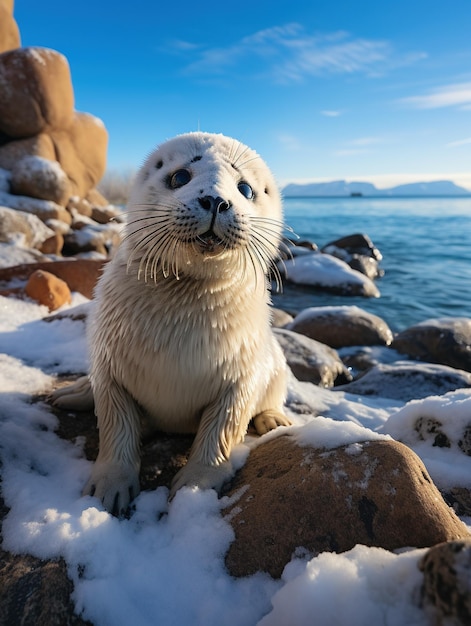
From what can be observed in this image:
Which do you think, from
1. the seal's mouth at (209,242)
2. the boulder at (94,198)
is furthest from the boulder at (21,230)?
the seal's mouth at (209,242)

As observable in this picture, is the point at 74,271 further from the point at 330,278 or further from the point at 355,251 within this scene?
the point at 355,251

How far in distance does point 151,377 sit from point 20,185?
14.0 m

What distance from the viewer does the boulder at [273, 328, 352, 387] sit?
5.64 metres

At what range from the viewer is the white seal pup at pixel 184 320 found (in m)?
2.04

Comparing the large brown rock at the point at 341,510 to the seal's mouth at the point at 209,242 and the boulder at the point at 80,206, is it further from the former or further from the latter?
the boulder at the point at 80,206

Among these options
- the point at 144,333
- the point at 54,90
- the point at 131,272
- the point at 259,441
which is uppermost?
the point at 54,90

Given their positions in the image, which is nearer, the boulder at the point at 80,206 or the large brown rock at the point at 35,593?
the large brown rock at the point at 35,593

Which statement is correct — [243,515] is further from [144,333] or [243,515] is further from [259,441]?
[144,333]

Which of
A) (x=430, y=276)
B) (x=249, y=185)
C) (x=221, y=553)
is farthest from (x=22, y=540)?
(x=430, y=276)

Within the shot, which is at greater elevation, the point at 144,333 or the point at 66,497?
the point at 144,333

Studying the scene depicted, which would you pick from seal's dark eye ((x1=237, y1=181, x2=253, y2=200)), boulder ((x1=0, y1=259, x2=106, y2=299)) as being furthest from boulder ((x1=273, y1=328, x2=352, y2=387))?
seal's dark eye ((x1=237, y1=181, x2=253, y2=200))

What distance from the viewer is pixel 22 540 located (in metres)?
1.61

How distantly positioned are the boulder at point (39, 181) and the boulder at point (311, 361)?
439 inches

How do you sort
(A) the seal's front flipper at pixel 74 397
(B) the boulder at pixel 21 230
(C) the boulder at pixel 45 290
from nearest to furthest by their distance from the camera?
(A) the seal's front flipper at pixel 74 397, (C) the boulder at pixel 45 290, (B) the boulder at pixel 21 230
